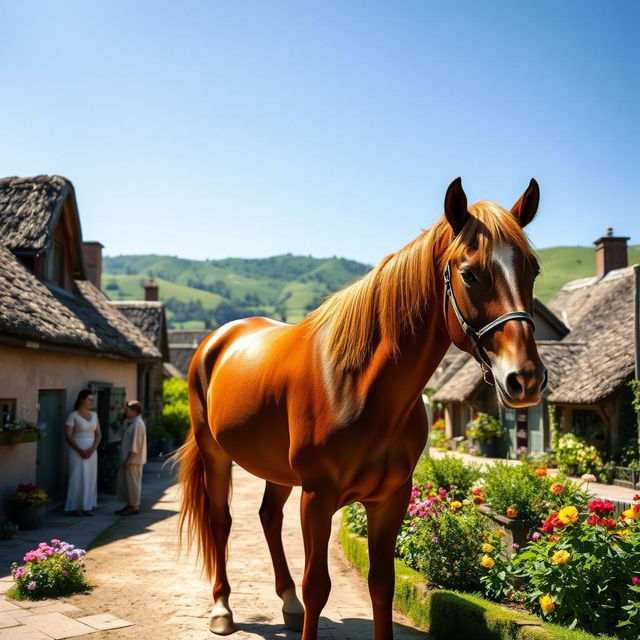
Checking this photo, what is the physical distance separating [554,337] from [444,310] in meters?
22.9

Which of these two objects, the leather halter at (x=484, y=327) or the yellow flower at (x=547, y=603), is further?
the yellow flower at (x=547, y=603)

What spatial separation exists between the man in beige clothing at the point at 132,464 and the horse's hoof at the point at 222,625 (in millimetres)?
5977

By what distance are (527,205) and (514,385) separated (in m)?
0.93

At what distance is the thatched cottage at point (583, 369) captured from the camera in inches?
579

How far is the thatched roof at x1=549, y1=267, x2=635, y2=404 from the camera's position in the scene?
1455 cm

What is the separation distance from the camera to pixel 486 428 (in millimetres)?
21359

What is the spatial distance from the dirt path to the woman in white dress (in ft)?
3.93

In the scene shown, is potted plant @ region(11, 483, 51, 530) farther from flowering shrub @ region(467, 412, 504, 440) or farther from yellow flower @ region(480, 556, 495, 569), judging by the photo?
flowering shrub @ region(467, 412, 504, 440)

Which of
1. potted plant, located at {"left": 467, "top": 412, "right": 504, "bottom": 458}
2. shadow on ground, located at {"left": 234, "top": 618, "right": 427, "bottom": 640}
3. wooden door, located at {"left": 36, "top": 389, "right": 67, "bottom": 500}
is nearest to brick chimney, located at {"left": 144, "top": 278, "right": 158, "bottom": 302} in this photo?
potted plant, located at {"left": 467, "top": 412, "right": 504, "bottom": 458}

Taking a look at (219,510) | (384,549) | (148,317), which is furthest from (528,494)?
(148,317)

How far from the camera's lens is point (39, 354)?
31.1ft

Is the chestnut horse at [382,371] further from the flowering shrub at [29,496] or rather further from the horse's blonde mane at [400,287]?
the flowering shrub at [29,496]

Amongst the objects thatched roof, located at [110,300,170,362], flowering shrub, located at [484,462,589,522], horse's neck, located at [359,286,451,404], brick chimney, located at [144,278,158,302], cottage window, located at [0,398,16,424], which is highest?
brick chimney, located at [144,278,158,302]

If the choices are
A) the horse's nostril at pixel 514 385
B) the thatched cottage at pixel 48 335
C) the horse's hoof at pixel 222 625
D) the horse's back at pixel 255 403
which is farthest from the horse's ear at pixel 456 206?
the thatched cottage at pixel 48 335
